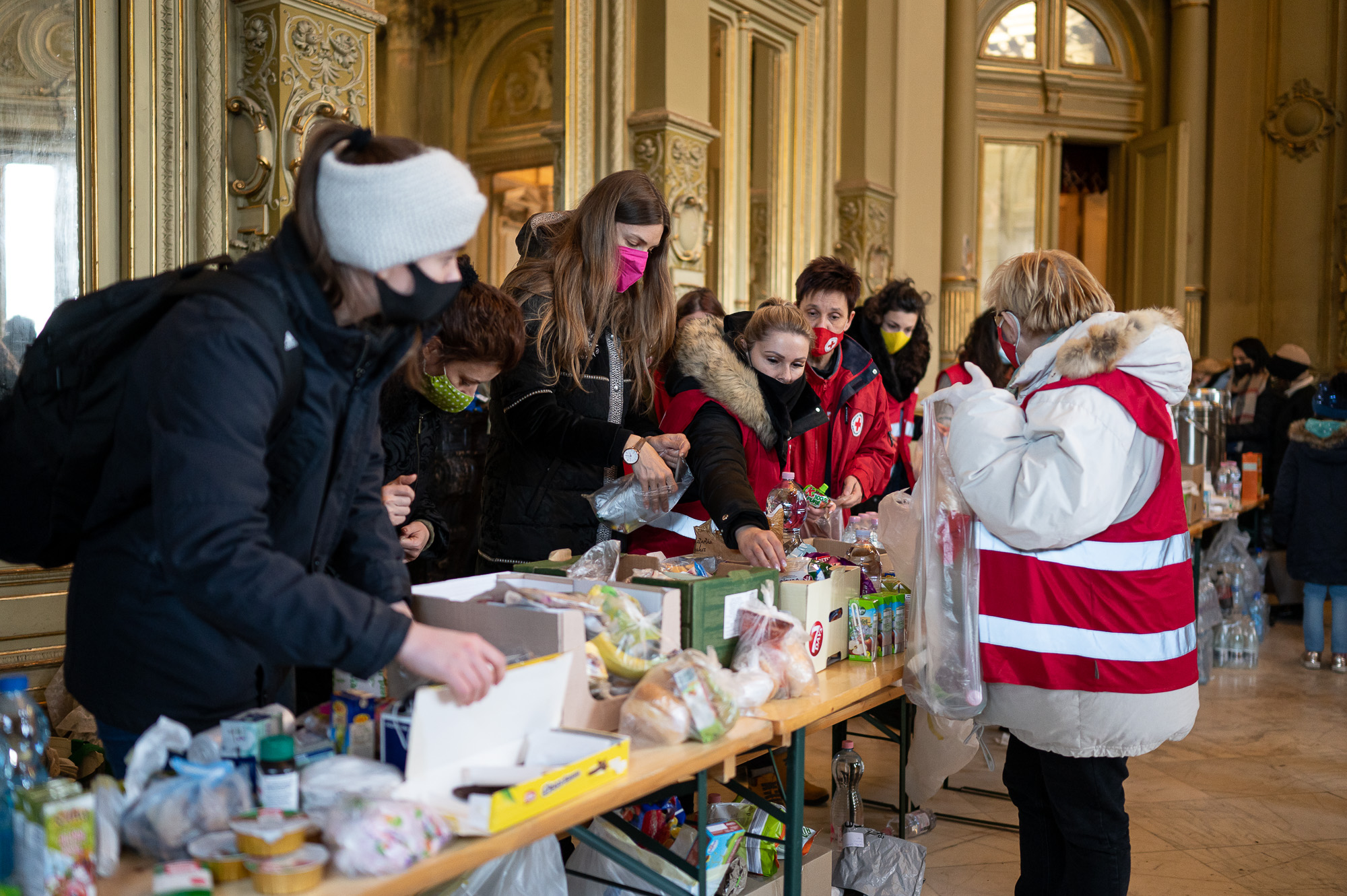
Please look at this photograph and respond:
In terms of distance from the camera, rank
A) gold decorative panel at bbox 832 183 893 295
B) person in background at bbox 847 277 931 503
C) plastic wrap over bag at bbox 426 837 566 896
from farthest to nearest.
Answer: gold decorative panel at bbox 832 183 893 295
person in background at bbox 847 277 931 503
plastic wrap over bag at bbox 426 837 566 896

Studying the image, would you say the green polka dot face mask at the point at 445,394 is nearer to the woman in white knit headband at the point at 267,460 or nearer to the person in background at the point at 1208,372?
the woman in white knit headband at the point at 267,460

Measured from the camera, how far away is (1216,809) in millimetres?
3697

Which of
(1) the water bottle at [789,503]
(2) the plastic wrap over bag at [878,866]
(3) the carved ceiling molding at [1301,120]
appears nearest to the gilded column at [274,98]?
(1) the water bottle at [789,503]

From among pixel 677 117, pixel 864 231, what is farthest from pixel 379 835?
pixel 864 231

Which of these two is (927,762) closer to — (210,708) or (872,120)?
(210,708)

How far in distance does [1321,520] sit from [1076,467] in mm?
4739

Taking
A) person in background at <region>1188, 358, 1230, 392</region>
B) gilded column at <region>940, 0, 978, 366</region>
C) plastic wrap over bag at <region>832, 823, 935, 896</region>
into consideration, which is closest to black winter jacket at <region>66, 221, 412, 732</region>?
plastic wrap over bag at <region>832, 823, 935, 896</region>

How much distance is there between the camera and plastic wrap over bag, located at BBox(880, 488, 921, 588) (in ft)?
8.11

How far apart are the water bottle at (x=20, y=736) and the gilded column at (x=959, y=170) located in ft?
28.1

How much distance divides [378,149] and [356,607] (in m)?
0.55

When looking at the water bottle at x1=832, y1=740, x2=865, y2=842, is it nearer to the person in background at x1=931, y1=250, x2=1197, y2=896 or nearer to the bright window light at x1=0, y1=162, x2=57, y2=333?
the person in background at x1=931, y1=250, x2=1197, y2=896

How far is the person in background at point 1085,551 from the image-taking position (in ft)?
6.61

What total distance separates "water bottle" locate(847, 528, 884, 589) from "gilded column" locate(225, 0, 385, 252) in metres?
2.19

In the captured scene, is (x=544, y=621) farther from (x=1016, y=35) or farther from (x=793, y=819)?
(x=1016, y=35)
